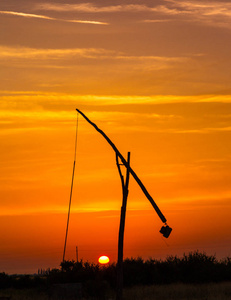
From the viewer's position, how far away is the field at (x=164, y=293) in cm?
3588

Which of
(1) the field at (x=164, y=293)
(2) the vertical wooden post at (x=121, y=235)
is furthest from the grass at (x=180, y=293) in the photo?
(2) the vertical wooden post at (x=121, y=235)

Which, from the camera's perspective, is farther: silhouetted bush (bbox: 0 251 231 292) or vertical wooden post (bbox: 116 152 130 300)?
silhouetted bush (bbox: 0 251 231 292)

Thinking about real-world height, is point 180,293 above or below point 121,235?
below

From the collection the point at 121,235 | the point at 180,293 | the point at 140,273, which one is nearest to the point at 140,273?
the point at 140,273

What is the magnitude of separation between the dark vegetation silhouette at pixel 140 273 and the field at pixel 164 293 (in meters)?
2.95

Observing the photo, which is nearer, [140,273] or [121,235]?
[121,235]

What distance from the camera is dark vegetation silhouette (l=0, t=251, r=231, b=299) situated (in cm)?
4469

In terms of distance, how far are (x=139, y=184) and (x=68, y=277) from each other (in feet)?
47.7

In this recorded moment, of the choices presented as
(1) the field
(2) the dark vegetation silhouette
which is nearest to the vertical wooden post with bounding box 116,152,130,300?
(1) the field

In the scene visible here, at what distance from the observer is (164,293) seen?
38.0m

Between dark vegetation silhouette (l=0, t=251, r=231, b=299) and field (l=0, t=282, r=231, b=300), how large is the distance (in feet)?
9.69

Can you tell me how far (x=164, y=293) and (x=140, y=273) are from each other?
31.5 feet

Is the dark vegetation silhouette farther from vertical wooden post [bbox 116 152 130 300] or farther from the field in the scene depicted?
vertical wooden post [bbox 116 152 130 300]

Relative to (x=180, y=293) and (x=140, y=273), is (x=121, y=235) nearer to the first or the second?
(x=180, y=293)
